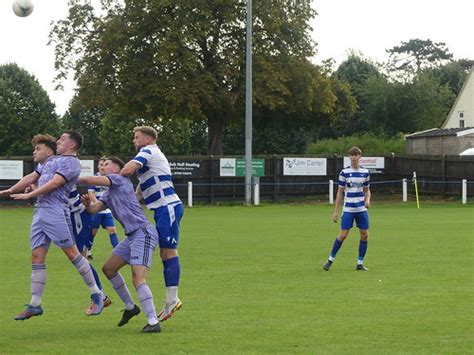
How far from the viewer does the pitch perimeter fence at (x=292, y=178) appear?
147 ft

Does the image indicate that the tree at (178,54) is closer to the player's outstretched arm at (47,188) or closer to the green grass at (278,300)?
the green grass at (278,300)

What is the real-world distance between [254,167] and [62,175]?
3527 centimetres

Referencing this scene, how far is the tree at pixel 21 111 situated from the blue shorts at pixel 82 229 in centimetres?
6492

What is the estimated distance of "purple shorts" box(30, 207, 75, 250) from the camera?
10336 millimetres

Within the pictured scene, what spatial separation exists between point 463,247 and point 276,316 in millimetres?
10388

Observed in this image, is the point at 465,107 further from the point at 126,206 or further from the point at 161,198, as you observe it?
the point at 126,206

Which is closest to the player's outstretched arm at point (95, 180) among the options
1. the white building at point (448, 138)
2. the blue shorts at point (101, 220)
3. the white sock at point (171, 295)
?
the white sock at point (171, 295)

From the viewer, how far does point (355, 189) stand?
16.6 metres

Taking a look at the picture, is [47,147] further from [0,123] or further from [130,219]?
[0,123]

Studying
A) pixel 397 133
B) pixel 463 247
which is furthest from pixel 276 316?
pixel 397 133

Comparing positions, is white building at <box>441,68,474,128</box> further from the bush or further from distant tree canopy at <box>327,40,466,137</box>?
the bush

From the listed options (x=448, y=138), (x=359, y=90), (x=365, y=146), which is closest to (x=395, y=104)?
(x=359, y=90)

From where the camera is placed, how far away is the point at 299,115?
5812 centimetres

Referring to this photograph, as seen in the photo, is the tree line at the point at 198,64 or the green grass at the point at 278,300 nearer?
the green grass at the point at 278,300
